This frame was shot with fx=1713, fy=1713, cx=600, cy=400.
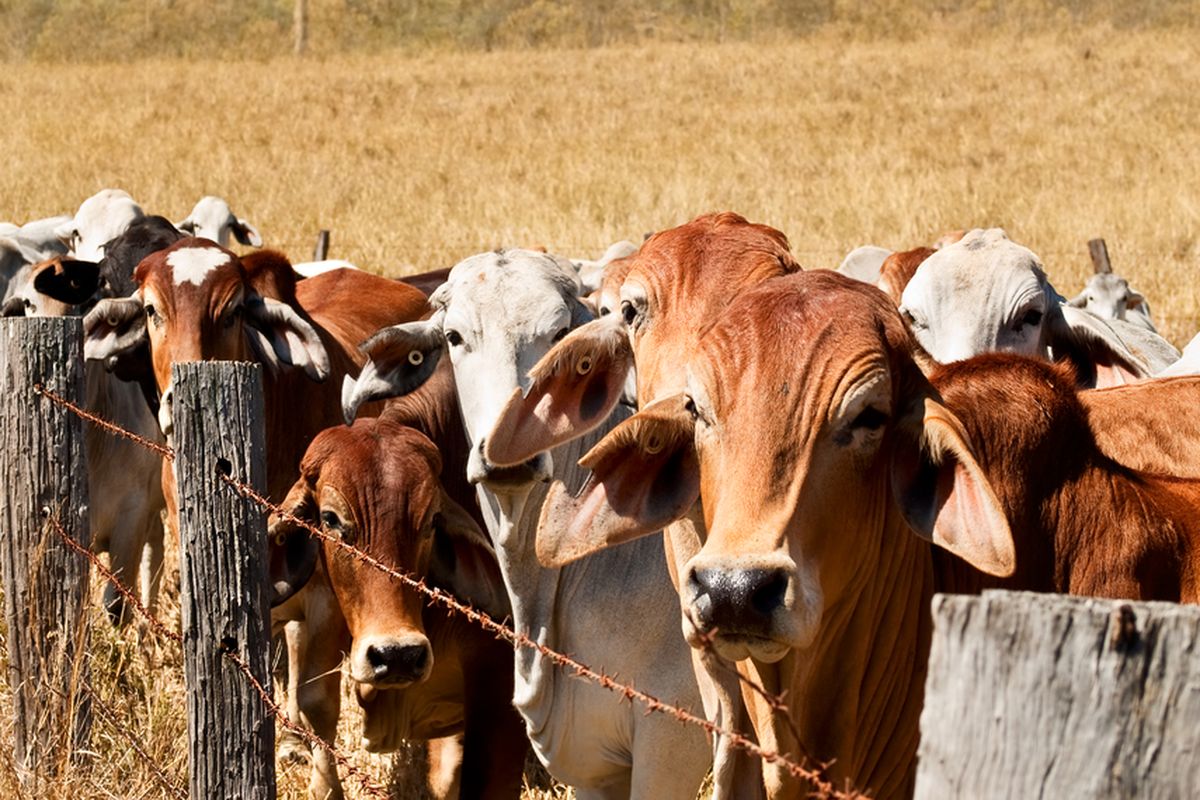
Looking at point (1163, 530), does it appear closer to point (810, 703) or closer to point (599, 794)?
point (810, 703)

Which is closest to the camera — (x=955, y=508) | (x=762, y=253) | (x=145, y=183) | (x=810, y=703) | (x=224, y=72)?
(x=955, y=508)

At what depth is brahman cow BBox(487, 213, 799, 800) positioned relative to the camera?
4203 mm

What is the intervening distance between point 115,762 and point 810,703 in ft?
8.80

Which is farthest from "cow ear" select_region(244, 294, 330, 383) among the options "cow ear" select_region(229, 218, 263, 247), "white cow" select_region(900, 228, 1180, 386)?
"cow ear" select_region(229, 218, 263, 247)

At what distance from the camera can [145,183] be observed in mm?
21969

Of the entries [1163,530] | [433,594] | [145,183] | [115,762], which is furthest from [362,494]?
[145,183]

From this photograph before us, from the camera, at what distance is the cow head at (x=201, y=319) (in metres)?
6.89

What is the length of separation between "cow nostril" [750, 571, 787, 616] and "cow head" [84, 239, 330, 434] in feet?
14.0

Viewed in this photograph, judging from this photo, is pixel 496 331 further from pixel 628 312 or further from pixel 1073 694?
pixel 1073 694

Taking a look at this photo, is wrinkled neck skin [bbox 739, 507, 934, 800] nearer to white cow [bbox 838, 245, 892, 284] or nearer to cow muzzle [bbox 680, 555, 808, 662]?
cow muzzle [bbox 680, 555, 808, 662]

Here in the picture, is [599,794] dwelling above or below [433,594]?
below

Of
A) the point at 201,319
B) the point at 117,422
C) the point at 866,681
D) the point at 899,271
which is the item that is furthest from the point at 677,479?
the point at 117,422

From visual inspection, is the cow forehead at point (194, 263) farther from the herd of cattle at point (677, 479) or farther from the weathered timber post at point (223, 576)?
the weathered timber post at point (223, 576)

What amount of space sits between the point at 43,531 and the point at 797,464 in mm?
2780
